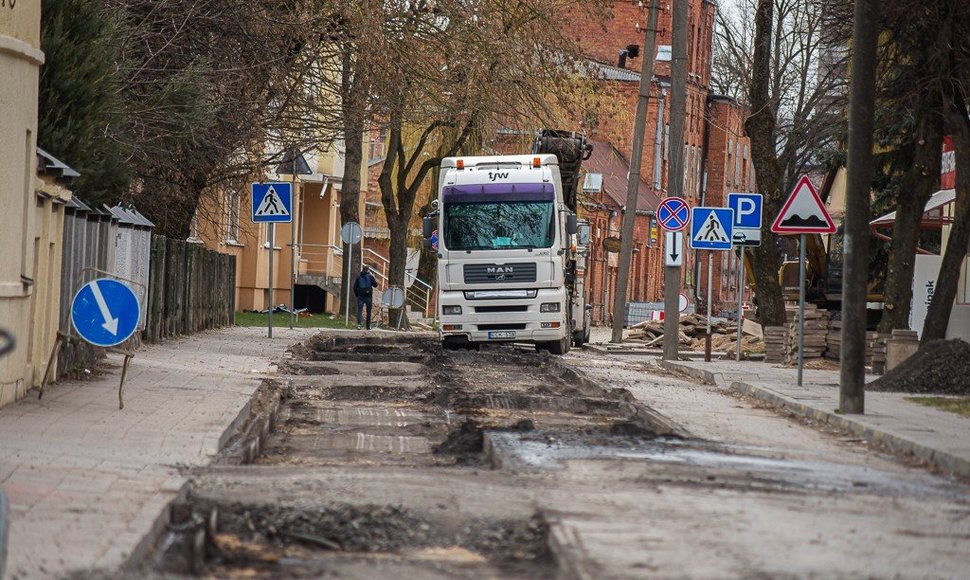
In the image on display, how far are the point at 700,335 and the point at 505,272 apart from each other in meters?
17.4

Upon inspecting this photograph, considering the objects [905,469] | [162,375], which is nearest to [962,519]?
[905,469]

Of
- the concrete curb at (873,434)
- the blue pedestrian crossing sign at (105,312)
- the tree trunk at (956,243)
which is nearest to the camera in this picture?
the concrete curb at (873,434)

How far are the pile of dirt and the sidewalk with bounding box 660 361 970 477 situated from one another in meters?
0.63

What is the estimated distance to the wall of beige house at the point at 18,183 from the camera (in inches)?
589

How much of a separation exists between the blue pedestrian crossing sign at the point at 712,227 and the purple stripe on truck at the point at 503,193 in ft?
9.83

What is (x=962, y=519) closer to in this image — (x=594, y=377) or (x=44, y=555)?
(x=44, y=555)

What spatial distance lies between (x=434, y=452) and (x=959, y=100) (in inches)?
562

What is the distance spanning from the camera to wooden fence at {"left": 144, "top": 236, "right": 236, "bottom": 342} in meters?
27.1

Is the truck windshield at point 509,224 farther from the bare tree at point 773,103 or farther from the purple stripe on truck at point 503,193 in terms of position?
the bare tree at point 773,103

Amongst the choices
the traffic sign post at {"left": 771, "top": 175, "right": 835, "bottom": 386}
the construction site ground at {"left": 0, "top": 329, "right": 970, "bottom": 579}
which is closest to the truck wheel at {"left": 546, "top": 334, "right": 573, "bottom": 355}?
the traffic sign post at {"left": 771, "top": 175, "right": 835, "bottom": 386}

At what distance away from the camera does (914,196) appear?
25.5m

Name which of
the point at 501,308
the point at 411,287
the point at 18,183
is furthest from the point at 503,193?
the point at 411,287

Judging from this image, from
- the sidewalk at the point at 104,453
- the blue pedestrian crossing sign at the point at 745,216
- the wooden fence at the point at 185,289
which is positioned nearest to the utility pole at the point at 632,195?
the wooden fence at the point at 185,289

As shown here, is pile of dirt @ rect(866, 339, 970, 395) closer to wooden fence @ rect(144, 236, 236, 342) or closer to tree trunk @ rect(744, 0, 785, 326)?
tree trunk @ rect(744, 0, 785, 326)
